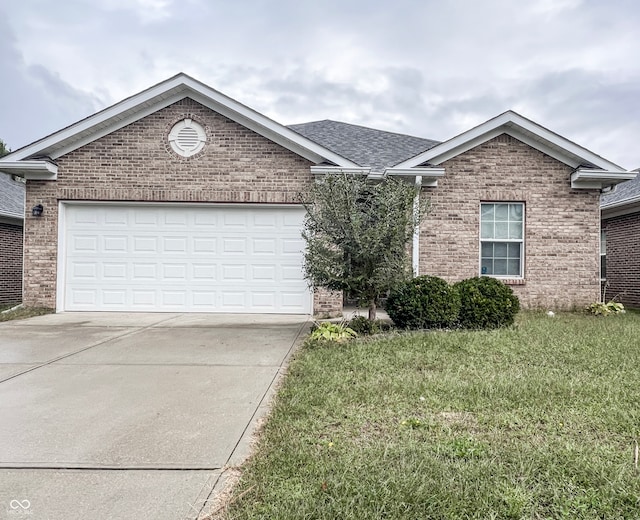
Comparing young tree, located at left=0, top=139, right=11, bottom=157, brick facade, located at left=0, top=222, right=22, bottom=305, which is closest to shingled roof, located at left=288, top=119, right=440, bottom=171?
brick facade, located at left=0, top=222, right=22, bottom=305

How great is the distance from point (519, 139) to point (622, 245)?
5140mm

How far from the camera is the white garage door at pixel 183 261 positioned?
31.3 feet

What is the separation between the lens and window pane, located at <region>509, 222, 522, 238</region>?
33.1ft

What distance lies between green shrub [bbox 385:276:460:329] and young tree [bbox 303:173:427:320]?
529mm

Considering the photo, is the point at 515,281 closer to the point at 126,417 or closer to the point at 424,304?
the point at 424,304

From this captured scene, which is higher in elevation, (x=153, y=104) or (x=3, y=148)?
(x=3, y=148)

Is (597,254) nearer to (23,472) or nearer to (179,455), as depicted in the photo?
(179,455)

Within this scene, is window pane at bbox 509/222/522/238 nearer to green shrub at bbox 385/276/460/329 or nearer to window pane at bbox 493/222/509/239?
window pane at bbox 493/222/509/239

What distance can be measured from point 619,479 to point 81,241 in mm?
10251

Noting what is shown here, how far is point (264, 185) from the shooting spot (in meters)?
9.46

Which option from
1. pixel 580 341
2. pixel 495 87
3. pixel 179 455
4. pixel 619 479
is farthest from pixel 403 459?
pixel 495 87

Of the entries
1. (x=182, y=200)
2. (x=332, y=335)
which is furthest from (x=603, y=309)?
(x=182, y=200)

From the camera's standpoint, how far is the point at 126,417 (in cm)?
351

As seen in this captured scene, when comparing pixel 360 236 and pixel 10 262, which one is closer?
pixel 360 236
